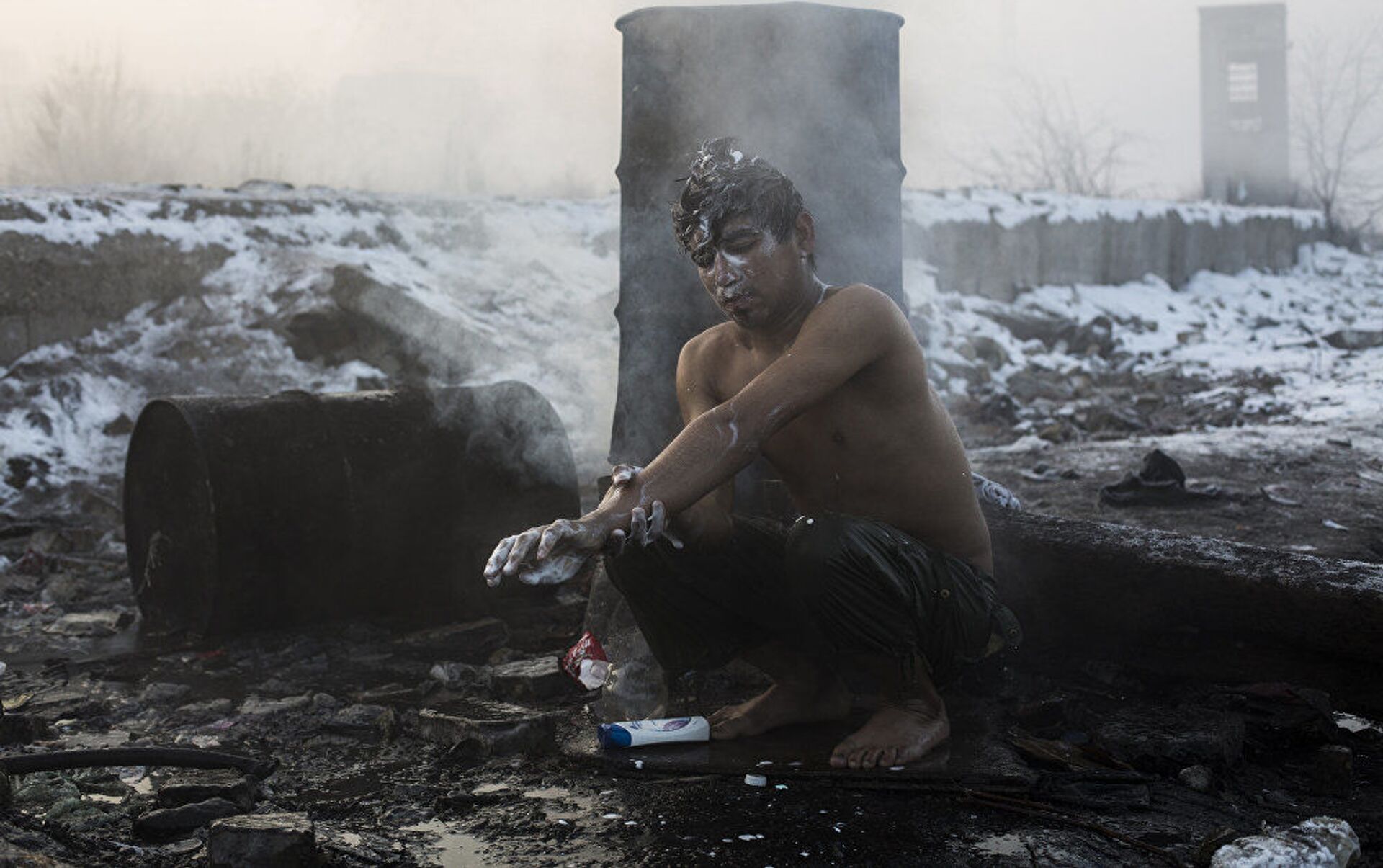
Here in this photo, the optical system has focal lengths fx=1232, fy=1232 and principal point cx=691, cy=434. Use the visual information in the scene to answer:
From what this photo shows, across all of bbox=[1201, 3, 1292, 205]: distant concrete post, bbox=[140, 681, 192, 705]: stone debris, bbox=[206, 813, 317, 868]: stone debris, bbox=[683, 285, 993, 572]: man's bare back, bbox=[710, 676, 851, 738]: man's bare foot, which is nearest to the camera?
bbox=[206, 813, 317, 868]: stone debris

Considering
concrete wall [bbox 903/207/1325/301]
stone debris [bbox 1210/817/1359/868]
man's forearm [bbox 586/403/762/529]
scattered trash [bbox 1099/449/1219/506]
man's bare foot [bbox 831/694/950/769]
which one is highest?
concrete wall [bbox 903/207/1325/301]

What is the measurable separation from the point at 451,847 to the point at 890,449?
1.30 m

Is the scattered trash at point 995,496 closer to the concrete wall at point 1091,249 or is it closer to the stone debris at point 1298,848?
the stone debris at point 1298,848

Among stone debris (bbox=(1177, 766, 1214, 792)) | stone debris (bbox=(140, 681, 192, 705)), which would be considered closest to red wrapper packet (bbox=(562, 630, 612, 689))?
stone debris (bbox=(140, 681, 192, 705))

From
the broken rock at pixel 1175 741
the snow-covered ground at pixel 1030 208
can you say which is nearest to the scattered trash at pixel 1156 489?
the broken rock at pixel 1175 741

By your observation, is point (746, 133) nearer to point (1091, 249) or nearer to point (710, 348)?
point (710, 348)

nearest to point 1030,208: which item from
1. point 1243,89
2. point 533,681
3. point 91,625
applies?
point 91,625

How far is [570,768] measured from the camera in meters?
2.93

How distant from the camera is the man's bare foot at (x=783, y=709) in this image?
3.03 meters

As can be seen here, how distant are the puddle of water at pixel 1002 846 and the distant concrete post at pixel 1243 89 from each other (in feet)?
88.0

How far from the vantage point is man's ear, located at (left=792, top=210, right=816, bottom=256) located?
2.93 metres

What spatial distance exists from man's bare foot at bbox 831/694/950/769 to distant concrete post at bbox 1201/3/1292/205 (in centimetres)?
2638

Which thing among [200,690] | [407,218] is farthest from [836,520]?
[407,218]

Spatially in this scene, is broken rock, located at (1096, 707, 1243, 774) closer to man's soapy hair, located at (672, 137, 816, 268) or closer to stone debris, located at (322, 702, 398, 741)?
man's soapy hair, located at (672, 137, 816, 268)
